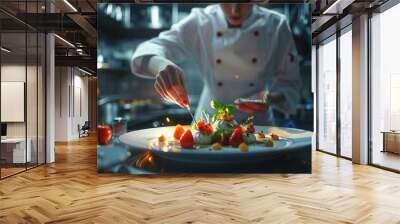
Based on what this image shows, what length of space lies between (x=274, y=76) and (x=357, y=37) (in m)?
2.84

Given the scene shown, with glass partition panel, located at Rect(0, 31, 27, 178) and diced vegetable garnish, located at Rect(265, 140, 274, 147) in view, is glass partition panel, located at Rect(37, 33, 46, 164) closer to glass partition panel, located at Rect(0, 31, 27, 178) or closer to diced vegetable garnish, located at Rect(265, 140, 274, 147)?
glass partition panel, located at Rect(0, 31, 27, 178)

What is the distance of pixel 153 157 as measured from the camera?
602cm

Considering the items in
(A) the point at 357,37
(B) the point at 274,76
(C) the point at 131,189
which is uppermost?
(A) the point at 357,37

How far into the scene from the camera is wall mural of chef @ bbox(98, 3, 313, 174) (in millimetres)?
5996

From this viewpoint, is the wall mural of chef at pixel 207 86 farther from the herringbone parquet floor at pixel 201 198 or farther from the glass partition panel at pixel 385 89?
the glass partition panel at pixel 385 89

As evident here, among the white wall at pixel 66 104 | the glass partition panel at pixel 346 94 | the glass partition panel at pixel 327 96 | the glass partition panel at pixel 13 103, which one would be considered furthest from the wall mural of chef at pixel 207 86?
the white wall at pixel 66 104

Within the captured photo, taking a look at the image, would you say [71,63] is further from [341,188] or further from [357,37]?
[341,188]

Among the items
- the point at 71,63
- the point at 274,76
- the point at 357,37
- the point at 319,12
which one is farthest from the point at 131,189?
the point at 71,63

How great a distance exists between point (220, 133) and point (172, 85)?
1091 millimetres

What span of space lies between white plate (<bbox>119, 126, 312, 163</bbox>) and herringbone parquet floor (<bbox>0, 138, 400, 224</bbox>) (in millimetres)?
336

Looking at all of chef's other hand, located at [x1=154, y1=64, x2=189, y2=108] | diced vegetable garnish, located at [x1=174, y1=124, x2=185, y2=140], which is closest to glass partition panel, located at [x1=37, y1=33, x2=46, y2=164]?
chef's other hand, located at [x1=154, y1=64, x2=189, y2=108]

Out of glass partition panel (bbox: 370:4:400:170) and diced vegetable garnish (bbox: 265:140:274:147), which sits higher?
glass partition panel (bbox: 370:4:400:170)

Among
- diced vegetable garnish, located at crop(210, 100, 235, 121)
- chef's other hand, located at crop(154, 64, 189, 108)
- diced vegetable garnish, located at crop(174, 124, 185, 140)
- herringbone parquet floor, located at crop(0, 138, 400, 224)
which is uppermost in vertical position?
chef's other hand, located at crop(154, 64, 189, 108)

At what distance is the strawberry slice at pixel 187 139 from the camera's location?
5906 mm
